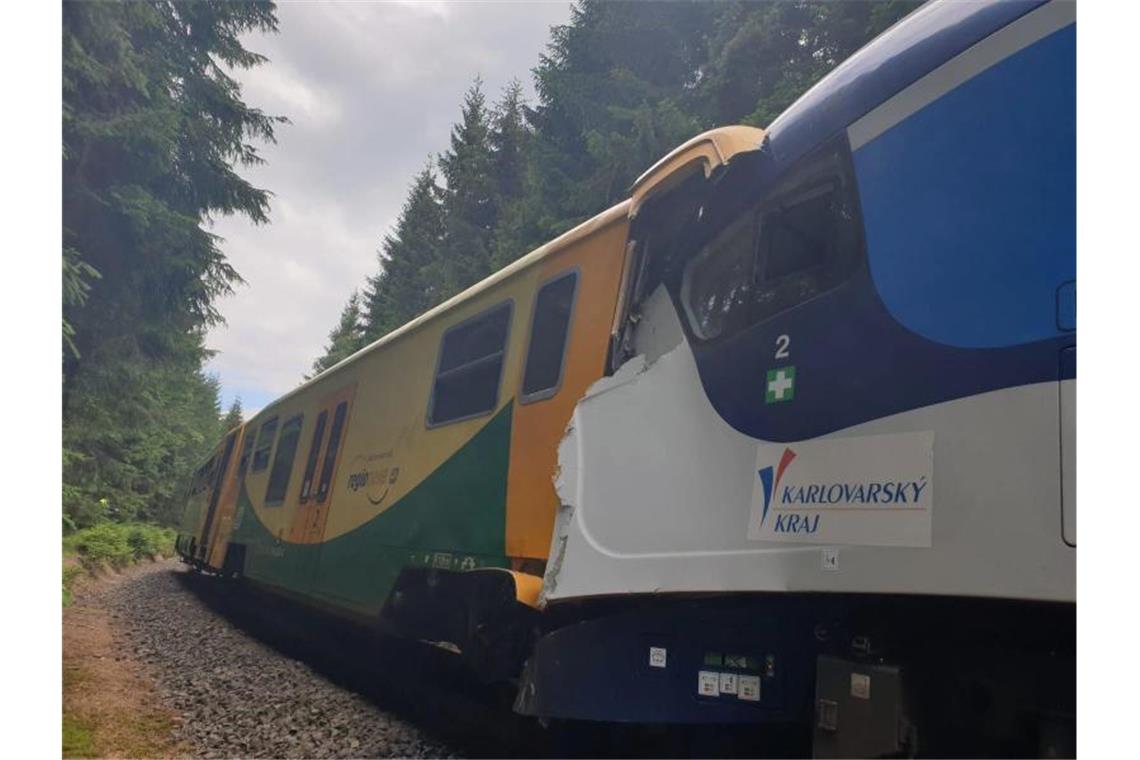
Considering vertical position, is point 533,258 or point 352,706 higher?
point 533,258

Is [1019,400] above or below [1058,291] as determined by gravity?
below

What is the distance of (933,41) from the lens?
264cm

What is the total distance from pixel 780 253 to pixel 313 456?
6.67 metres

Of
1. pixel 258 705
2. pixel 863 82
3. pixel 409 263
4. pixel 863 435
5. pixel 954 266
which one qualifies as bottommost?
pixel 258 705

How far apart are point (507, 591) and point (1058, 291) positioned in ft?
9.95

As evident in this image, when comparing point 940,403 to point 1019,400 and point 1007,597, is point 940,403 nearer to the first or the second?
point 1019,400

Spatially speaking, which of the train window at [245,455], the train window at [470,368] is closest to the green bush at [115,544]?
the train window at [245,455]

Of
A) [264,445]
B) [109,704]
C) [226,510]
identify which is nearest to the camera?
[109,704]

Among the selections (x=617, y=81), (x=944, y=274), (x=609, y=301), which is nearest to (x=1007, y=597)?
(x=944, y=274)

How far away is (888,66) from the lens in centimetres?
281

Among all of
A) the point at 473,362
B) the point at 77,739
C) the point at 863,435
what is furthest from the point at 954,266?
the point at 77,739

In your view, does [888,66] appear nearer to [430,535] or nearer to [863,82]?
[863,82]

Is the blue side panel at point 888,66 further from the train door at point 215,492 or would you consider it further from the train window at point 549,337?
the train door at point 215,492

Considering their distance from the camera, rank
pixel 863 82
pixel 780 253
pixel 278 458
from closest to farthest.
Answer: pixel 863 82 → pixel 780 253 → pixel 278 458
